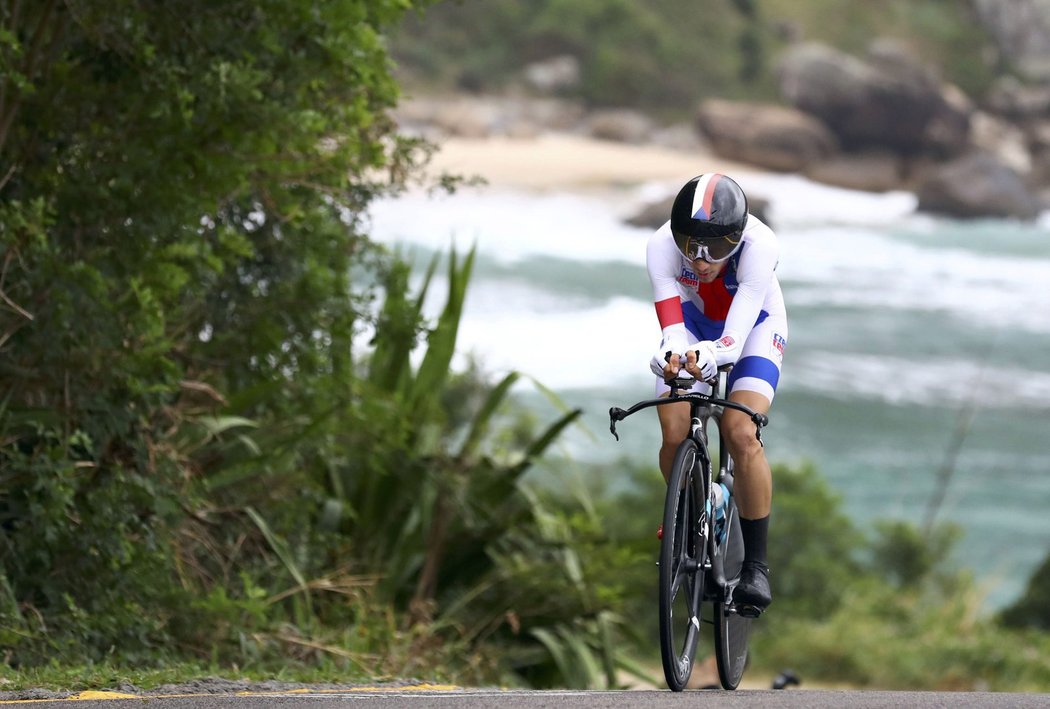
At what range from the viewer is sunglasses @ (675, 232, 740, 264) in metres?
6.33

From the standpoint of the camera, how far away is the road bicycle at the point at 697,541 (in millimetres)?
6082

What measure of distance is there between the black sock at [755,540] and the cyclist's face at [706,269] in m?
1.04

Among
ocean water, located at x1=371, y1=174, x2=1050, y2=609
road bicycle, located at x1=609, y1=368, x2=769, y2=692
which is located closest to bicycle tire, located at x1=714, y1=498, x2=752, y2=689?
road bicycle, located at x1=609, y1=368, x2=769, y2=692

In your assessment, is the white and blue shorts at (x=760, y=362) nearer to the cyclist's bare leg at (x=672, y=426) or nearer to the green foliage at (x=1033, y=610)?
the cyclist's bare leg at (x=672, y=426)

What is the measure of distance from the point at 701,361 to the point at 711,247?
0.50m

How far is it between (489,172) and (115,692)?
68737mm

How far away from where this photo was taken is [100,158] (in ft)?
28.0

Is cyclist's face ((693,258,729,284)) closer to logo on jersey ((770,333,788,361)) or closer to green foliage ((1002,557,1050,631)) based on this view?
logo on jersey ((770,333,788,361))

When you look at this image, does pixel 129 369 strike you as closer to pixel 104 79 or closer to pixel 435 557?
pixel 104 79

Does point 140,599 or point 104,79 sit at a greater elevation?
point 104,79

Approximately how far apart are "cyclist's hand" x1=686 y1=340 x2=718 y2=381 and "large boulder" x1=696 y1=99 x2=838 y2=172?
2894 inches

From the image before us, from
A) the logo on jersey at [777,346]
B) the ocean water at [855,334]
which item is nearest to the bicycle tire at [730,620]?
the logo on jersey at [777,346]

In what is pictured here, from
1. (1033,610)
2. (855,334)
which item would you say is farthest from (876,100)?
(1033,610)

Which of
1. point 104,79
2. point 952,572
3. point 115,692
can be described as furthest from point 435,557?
point 952,572
